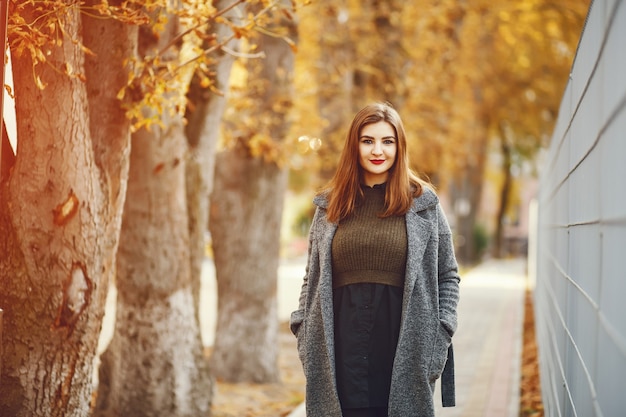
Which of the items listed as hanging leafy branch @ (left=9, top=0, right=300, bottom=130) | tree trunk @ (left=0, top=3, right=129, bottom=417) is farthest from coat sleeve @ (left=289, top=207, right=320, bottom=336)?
hanging leafy branch @ (left=9, top=0, right=300, bottom=130)

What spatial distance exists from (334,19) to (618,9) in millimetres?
14183

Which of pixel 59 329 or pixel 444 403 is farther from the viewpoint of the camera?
pixel 59 329

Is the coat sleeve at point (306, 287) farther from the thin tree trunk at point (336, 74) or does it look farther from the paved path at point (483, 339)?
the thin tree trunk at point (336, 74)

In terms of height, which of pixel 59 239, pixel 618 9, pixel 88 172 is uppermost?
pixel 618 9

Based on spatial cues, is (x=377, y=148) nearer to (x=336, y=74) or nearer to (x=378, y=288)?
(x=378, y=288)

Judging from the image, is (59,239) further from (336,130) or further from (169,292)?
(336,130)

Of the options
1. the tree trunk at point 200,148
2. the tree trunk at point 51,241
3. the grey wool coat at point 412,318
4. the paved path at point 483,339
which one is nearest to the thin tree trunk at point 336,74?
the paved path at point 483,339

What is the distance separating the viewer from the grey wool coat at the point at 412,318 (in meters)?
4.35

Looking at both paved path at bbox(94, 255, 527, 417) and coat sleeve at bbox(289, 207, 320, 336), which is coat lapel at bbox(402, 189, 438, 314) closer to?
coat sleeve at bbox(289, 207, 320, 336)

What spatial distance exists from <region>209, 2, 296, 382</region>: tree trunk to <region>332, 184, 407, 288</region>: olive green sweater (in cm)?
611

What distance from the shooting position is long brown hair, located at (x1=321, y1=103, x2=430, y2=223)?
4496 mm

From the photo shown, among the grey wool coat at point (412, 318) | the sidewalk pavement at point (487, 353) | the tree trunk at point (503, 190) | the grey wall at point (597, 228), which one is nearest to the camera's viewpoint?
the grey wall at point (597, 228)

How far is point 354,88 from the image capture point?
56.9 feet

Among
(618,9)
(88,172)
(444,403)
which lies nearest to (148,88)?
(88,172)
